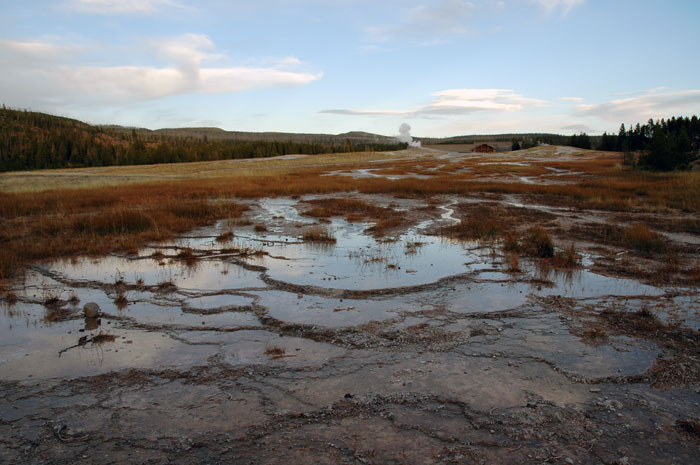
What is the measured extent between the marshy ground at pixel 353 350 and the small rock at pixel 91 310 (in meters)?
0.13

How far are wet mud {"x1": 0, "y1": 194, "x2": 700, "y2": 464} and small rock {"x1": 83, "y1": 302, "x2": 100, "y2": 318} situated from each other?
2.7 inches

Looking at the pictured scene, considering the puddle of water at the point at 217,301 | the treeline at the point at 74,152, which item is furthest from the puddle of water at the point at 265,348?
the treeline at the point at 74,152

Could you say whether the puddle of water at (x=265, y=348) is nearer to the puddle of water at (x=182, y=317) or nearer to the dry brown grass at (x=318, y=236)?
the puddle of water at (x=182, y=317)

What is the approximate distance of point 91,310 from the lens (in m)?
5.93

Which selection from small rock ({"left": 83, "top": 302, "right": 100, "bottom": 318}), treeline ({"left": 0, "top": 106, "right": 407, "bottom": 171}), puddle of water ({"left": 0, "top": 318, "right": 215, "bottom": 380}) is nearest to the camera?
puddle of water ({"left": 0, "top": 318, "right": 215, "bottom": 380})

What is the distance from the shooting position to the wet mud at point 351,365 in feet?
10.6

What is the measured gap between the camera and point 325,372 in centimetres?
435

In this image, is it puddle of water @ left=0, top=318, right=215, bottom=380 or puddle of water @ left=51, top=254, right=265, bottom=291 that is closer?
puddle of water @ left=0, top=318, right=215, bottom=380

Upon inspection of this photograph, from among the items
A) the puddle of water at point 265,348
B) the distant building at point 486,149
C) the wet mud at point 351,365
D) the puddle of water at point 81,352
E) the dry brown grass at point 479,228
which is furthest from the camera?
the distant building at point 486,149

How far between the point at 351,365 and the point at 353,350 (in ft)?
1.22

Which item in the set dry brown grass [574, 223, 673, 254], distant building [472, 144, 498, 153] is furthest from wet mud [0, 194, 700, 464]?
distant building [472, 144, 498, 153]

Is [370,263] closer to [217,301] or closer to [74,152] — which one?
[217,301]

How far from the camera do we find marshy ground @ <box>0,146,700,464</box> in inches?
129

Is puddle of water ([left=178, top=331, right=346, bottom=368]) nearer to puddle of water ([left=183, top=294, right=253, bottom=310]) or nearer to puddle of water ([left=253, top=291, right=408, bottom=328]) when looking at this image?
puddle of water ([left=253, top=291, right=408, bottom=328])
